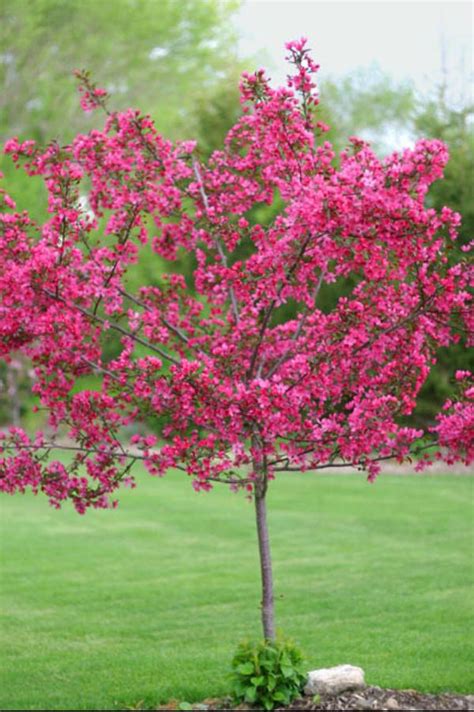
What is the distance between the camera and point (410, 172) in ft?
17.7

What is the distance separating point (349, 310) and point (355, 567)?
4.88 meters

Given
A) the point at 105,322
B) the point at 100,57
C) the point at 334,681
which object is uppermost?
the point at 100,57

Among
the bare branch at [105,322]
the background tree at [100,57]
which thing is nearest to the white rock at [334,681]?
the bare branch at [105,322]

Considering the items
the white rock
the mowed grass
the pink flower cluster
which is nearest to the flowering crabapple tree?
the pink flower cluster

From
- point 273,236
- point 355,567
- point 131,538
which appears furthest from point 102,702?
point 131,538

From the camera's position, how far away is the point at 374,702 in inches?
216

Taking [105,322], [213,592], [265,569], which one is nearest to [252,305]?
[105,322]

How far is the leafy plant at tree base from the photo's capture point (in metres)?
5.45

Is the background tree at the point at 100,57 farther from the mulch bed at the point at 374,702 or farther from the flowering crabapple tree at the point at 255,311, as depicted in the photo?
the mulch bed at the point at 374,702

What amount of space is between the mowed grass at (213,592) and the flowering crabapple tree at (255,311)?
3.80 ft

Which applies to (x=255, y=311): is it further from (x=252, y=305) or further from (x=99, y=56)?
(x=99, y=56)

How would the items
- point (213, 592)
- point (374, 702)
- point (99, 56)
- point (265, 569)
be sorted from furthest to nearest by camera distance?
point (99, 56), point (213, 592), point (265, 569), point (374, 702)

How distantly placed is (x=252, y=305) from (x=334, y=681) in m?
2.01

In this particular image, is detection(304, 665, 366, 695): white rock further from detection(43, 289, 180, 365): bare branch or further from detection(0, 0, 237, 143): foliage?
detection(0, 0, 237, 143): foliage
